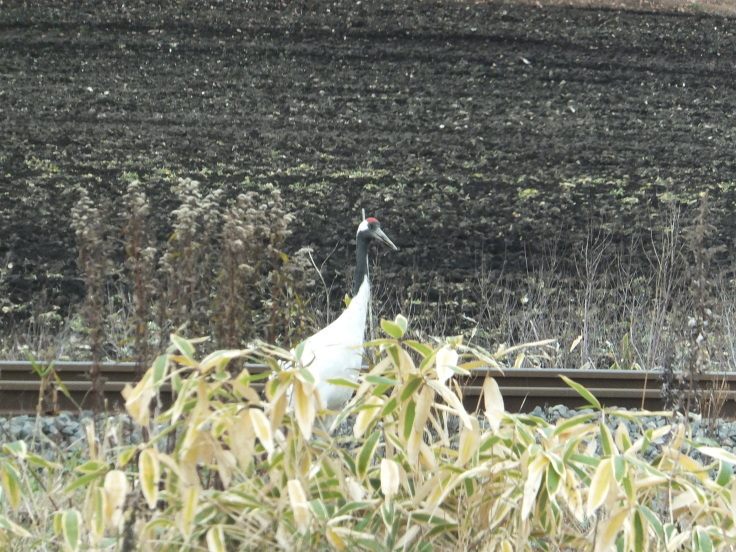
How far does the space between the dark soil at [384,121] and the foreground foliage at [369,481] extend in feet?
16.6

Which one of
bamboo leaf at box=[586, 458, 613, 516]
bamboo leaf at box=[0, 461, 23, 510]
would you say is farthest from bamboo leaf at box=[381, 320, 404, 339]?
bamboo leaf at box=[0, 461, 23, 510]

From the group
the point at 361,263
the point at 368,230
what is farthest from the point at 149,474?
the point at 368,230

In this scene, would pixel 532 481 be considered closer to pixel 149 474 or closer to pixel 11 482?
pixel 149 474

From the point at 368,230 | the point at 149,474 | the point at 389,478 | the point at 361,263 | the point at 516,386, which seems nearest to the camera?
the point at 149,474

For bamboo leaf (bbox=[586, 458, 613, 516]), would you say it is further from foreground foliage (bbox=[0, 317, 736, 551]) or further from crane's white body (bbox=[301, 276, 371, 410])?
crane's white body (bbox=[301, 276, 371, 410])

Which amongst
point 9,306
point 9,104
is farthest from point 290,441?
point 9,104

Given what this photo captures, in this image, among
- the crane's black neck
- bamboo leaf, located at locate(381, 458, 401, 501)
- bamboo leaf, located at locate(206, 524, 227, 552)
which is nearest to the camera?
bamboo leaf, located at locate(206, 524, 227, 552)

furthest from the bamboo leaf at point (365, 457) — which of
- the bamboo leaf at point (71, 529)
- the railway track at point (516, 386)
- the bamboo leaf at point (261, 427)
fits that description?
the railway track at point (516, 386)

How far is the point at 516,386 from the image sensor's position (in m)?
5.82

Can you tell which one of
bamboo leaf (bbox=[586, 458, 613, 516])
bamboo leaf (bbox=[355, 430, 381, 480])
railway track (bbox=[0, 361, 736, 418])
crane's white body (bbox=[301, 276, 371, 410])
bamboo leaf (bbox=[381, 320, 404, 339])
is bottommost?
railway track (bbox=[0, 361, 736, 418])

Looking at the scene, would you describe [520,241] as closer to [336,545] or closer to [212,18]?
[336,545]

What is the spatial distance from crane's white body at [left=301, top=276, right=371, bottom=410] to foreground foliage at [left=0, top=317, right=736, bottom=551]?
1.26m

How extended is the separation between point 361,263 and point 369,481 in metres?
2.18

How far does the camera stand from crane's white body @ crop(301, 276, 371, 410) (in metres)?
4.55
